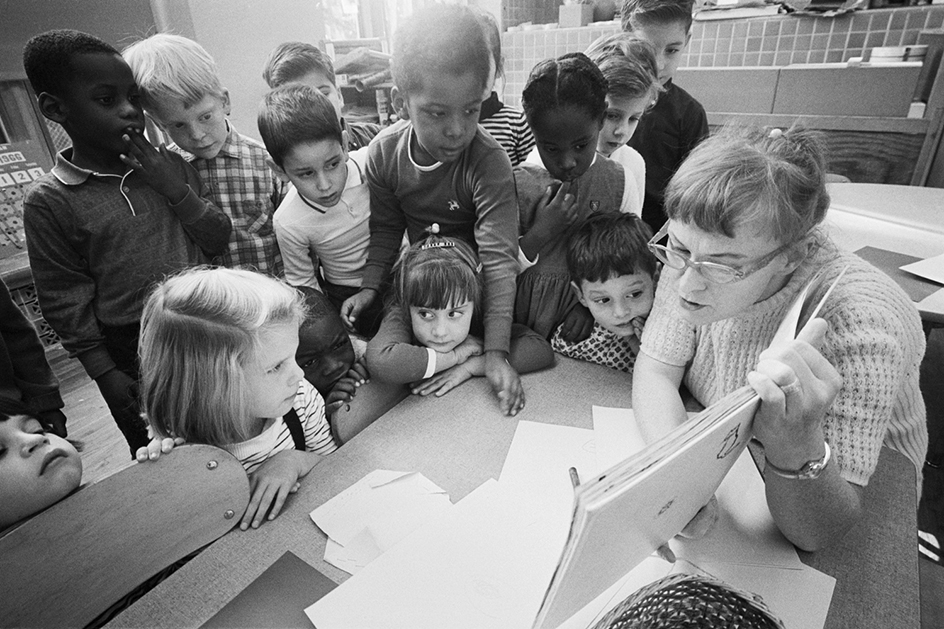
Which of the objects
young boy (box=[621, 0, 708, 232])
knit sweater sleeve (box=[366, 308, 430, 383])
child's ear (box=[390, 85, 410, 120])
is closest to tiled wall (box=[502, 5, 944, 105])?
young boy (box=[621, 0, 708, 232])

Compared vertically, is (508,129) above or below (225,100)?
below

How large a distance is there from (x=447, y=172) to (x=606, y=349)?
588 mm

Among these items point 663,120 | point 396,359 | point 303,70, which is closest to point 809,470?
point 396,359

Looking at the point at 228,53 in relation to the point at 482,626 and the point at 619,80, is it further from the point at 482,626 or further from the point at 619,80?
the point at 482,626

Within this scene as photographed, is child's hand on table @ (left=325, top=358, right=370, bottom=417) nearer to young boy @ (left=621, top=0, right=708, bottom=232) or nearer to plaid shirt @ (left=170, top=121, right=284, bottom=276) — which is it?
plaid shirt @ (left=170, top=121, right=284, bottom=276)

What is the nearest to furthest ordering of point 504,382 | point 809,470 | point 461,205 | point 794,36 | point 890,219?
point 809,470 → point 504,382 → point 461,205 → point 890,219 → point 794,36

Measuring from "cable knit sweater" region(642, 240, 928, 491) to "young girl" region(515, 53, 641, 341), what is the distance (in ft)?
1.06

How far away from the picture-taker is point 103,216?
1.24m

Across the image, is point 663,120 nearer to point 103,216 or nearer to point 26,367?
point 103,216

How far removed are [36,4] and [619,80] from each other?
2.38m

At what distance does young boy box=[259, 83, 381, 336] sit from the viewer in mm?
1297

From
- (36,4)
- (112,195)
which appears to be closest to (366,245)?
(112,195)

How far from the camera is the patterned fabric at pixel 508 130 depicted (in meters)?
1.76

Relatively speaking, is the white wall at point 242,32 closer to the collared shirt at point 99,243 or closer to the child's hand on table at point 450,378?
the collared shirt at point 99,243
